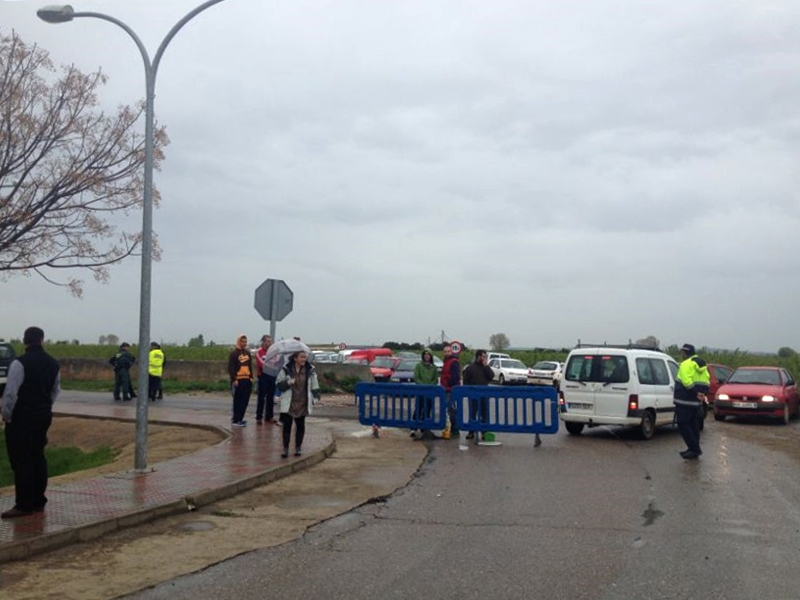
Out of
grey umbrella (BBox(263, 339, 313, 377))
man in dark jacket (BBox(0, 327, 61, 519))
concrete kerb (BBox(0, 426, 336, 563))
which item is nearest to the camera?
concrete kerb (BBox(0, 426, 336, 563))

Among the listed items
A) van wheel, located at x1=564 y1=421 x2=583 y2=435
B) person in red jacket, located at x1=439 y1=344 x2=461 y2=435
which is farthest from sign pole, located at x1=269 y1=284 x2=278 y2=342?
van wheel, located at x1=564 y1=421 x2=583 y2=435

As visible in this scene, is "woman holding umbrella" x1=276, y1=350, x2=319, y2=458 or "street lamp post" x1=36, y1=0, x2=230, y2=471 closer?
"street lamp post" x1=36, y1=0, x2=230, y2=471

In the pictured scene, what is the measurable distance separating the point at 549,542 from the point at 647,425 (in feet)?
33.2

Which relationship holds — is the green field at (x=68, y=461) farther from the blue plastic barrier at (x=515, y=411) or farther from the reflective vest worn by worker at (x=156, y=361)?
the blue plastic barrier at (x=515, y=411)

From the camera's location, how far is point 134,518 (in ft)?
30.4

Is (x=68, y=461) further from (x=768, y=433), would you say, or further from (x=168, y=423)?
(x=768, y=433)

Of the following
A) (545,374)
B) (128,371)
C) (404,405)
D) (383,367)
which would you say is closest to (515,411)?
(404,405)

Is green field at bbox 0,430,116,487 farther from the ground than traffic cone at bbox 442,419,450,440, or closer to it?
closer to it

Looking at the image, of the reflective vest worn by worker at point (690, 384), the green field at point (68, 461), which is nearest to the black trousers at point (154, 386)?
the green field at point (68, 461)

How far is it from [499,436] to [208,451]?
6268mm

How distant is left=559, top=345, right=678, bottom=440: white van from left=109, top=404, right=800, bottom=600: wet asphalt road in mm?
3761

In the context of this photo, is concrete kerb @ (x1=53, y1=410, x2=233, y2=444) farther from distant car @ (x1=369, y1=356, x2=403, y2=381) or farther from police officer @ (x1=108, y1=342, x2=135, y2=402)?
distant car @ (x1=369, y1=356, x2=403, y2=381)

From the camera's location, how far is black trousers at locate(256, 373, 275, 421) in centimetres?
1905

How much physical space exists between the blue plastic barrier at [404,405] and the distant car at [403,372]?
14.2 metres
